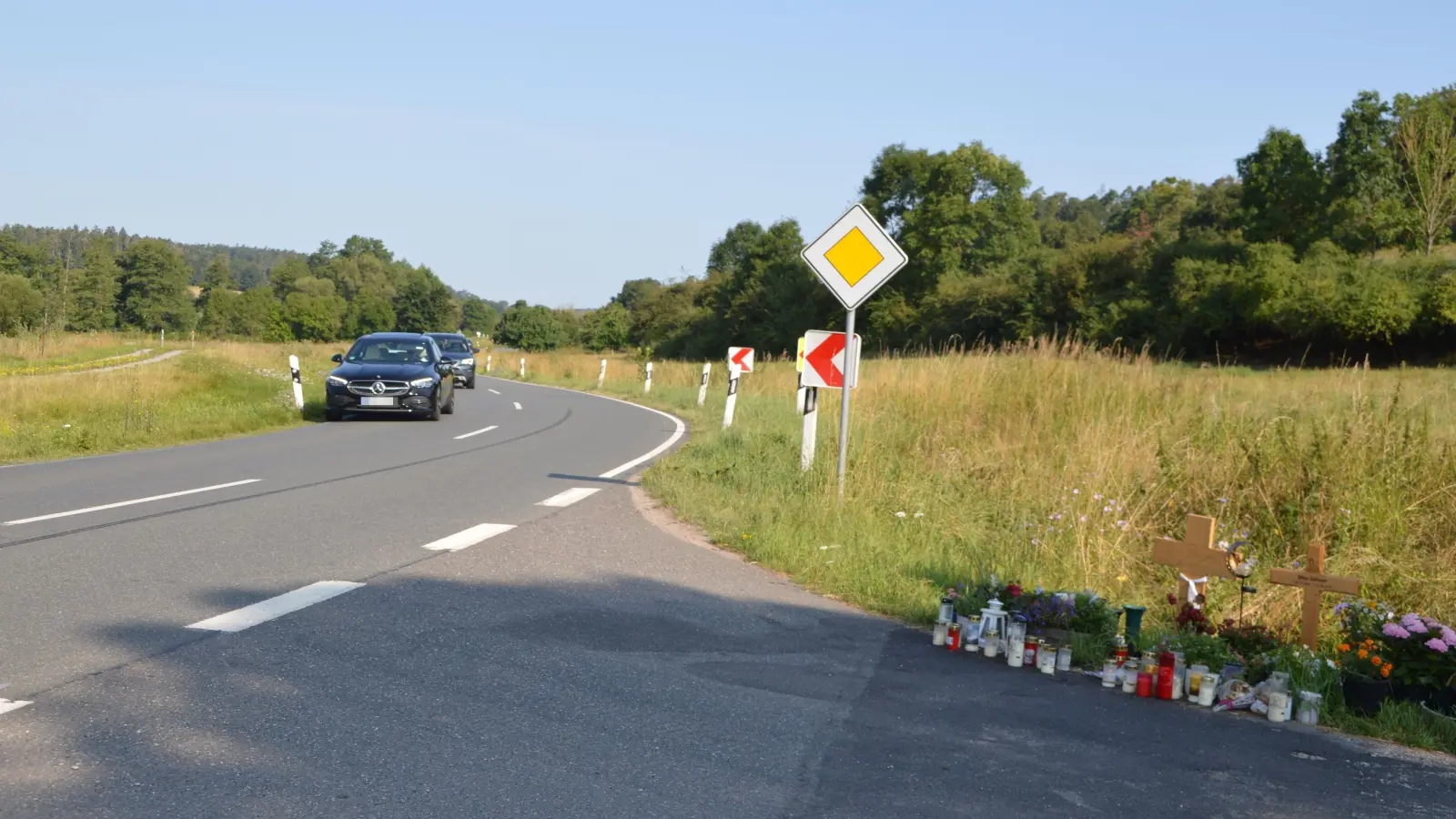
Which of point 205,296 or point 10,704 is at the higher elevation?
point 205,296

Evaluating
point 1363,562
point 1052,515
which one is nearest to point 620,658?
point 1052,515

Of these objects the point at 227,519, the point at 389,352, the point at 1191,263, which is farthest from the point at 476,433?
the point at 1191,263

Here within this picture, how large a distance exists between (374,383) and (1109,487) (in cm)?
1460

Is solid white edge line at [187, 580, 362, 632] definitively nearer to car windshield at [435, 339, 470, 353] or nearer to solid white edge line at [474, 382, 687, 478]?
solid white edge line at [474, 382, 687, 478]

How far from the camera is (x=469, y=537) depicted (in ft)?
28.1

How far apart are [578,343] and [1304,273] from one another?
84.4 meters

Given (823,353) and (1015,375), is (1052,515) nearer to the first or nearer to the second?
(823,353)

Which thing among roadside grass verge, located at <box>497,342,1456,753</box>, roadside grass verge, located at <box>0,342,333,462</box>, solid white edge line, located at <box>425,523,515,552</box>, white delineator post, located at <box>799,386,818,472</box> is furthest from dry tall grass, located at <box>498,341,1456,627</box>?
roadside grass verge, located at <box>0,342,333,462</box>

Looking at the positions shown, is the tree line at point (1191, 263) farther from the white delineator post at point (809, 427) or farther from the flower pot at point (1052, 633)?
the flower pot at point (1052, 633)

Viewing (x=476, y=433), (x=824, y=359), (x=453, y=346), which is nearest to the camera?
(x=824, y=359)

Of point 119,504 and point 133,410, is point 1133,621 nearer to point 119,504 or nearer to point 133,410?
point 119,504

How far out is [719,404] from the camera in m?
28.1

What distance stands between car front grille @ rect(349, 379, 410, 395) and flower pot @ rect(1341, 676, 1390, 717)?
17.5 meters

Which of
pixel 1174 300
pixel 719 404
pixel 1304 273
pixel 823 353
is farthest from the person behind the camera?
pixel 1174 300
